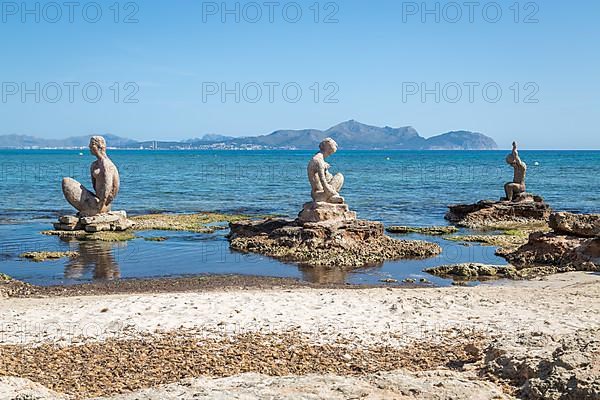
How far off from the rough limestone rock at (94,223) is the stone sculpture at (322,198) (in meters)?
7.07

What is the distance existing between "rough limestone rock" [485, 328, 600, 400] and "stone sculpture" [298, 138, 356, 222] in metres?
13.2

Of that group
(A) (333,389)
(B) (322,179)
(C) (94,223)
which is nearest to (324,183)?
(B) (322,179)

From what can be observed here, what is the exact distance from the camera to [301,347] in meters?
9.45

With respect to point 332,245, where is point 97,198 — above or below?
above

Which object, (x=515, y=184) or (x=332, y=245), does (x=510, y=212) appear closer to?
(x=515, y=184)

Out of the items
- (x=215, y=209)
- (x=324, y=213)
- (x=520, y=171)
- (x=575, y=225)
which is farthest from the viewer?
(x=215, y=209)

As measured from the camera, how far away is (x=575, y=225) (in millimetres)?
19219

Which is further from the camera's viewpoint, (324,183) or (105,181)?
(105,181)

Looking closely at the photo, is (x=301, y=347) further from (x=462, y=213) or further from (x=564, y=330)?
(x=462, y=213)

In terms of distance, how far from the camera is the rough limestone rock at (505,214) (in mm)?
28562

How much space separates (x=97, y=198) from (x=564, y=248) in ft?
50.4

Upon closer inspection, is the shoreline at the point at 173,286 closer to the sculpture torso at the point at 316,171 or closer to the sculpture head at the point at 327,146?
the sculpture torso at the point at 316,171

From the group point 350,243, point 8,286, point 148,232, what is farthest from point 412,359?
point 148,232

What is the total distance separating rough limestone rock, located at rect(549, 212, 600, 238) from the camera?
18984 millimetres
